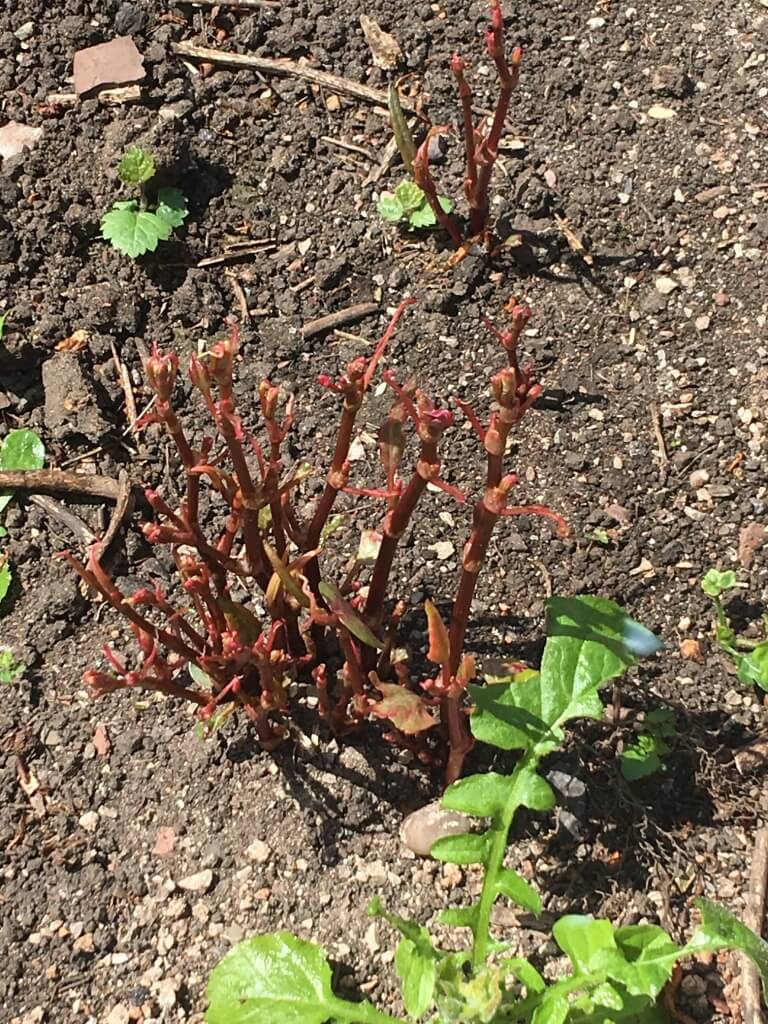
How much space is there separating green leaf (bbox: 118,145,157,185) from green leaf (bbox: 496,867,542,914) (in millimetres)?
1765

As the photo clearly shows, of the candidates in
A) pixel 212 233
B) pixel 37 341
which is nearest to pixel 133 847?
pixel 37 341

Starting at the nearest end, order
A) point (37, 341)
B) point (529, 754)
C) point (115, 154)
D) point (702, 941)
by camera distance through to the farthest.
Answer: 1. point (702, 941)
2. point (529, 754)
3. point (37, 341)
4. point (115, 154)

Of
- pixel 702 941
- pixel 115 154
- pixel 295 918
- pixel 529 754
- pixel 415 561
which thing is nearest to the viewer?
pixel 702 941

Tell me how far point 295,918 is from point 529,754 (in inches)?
20.7

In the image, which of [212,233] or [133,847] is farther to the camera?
[212,233]

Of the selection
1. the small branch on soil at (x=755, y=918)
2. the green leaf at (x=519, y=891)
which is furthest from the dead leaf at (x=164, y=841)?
the small branch on soil at (x=755, y=918)

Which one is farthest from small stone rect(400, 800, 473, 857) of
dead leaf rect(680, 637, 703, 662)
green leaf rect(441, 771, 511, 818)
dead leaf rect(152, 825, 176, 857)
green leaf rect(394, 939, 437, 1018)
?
dead leaf rect(680, 637, 703, 662)

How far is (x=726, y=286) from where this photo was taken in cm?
254

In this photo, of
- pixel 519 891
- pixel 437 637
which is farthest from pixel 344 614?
pixel 519 891

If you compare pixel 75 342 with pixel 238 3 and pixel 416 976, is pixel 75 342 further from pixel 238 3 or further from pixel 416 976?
pixel 416 976

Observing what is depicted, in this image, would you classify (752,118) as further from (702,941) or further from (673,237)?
(702,941)

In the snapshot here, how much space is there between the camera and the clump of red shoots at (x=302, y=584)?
57.1 inches

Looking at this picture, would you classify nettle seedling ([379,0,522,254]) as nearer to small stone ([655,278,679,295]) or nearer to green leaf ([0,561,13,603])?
small stone ([655,278,679,295])

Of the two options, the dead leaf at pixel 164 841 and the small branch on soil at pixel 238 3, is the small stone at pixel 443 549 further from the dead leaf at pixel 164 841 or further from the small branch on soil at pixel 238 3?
the small branch on soil at pixel 238 3
